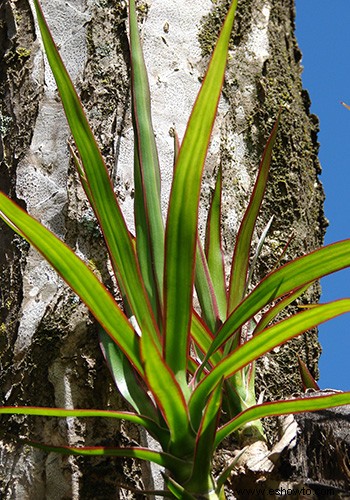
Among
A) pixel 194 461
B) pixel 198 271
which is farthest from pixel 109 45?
pixel 194 461

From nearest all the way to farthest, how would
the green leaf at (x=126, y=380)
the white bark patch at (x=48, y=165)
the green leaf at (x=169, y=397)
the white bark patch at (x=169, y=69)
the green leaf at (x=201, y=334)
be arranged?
the green leaf at (x=169, y=397), the green leaf at (x=126, y=380), the green leaf at (x=201, y=334), the white bark patch at (x=48, y=165), the white bark patch at (x=169, y=69)

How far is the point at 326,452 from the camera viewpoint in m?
1.18

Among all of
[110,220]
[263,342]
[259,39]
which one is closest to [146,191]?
[110,220]

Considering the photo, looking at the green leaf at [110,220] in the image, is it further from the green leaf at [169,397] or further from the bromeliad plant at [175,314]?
the green leaf at [169,397]

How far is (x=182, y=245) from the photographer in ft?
3.63

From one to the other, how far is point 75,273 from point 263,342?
0.92 ft

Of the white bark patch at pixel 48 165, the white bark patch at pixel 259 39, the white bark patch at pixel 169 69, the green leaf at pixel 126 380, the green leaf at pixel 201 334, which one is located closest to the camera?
the green leaf at pixel 126 380

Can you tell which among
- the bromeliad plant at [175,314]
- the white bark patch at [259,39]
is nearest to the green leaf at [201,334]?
the bromeliad plant at [175,314]

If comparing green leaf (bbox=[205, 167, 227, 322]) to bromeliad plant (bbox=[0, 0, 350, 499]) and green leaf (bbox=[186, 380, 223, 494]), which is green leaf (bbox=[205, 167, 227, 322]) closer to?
bromeliad plant (bbox=[0, 0, 350, 499])

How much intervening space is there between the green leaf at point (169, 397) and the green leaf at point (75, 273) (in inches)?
2.7

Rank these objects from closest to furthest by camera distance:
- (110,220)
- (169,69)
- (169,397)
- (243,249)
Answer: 1. (169,397)
2. (110,220)
3. (243,249)
4. (169,69)

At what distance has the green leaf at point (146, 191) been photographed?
1.22 meters

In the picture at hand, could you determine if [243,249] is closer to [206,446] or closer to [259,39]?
[206,446]

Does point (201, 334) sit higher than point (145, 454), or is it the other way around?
point (201, 334)
